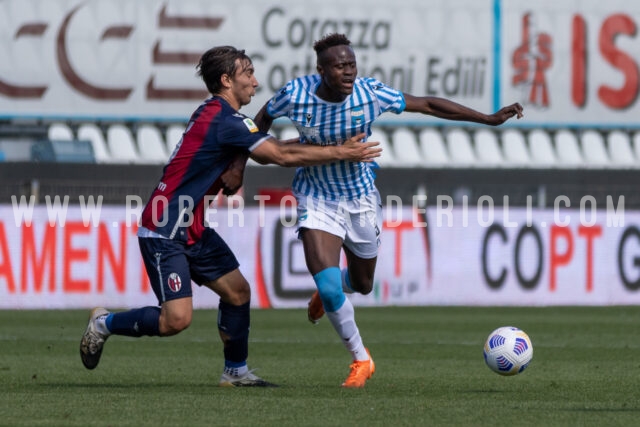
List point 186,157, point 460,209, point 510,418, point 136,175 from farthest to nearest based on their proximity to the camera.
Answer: point 136,175, point 460,209, point 186,157, point 510,418

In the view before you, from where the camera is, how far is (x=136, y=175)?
2036cm

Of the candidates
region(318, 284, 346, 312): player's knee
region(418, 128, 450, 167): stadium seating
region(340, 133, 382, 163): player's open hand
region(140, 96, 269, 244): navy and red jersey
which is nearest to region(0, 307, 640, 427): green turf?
region(318, 284, 346, 312): player's knee

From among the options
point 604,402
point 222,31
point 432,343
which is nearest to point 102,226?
point 432,343

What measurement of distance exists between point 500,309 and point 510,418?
1106cm

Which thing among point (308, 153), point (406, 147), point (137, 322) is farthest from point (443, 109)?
point (406, 147)

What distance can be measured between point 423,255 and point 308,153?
34.5ft

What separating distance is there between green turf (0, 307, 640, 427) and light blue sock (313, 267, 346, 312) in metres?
0.55

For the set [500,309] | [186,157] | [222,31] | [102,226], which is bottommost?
[500,309]

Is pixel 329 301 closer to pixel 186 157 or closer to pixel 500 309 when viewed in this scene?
pixel 186 157

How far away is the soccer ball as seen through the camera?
28.4 ft

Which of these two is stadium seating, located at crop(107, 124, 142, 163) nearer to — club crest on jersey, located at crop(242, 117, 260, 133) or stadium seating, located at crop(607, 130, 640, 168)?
stadium seating, located at crop(607, 130, 640, 168)

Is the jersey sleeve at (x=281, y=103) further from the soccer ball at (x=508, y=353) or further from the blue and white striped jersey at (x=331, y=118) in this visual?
the soccer ball at (x=508, y=353)

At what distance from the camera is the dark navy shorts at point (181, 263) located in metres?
8.19

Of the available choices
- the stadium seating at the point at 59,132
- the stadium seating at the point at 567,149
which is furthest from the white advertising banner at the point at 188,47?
the stadium seating at the point at 567,149
